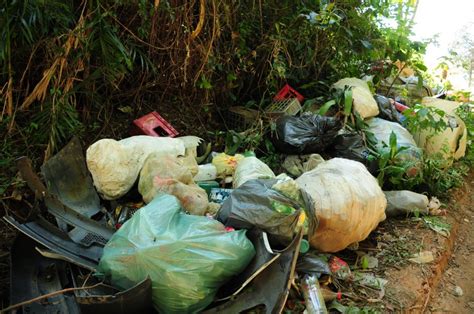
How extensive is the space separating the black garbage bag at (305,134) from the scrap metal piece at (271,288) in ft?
4.68

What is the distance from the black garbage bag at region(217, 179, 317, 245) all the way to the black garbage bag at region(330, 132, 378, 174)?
47.8 inches

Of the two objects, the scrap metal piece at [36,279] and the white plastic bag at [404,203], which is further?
the white plastic bag at [404,203]

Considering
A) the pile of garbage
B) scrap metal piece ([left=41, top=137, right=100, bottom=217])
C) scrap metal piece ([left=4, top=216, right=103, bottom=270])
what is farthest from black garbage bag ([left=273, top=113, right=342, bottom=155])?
scrap metal piece ([left=4, top=216, right=103, bottom=270])

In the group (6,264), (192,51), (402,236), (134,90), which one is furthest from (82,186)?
(402,236)

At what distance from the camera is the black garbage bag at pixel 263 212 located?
1810 mm

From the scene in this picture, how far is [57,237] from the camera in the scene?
183 cm

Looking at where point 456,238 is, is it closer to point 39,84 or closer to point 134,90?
point 134,90

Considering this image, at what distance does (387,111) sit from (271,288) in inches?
100.0

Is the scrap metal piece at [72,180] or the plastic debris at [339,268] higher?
the scrap metal piece at [72,180]

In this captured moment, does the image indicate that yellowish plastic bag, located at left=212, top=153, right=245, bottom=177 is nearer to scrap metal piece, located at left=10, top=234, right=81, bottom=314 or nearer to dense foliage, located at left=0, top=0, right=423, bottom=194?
dense foliage, located at left=0, top=0, right=423, bottom=194

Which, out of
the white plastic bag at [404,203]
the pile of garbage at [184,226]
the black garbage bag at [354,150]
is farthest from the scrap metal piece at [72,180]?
the white plastic bag at [404,203]

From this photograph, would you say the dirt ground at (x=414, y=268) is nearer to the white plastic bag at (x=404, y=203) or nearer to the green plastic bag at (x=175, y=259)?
the white plastic bag at (x=404, y=203)

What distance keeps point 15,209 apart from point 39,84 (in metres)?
0.67

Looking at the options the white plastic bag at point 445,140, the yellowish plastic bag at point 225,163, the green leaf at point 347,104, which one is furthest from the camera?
the white plastic bag at point 445,140
